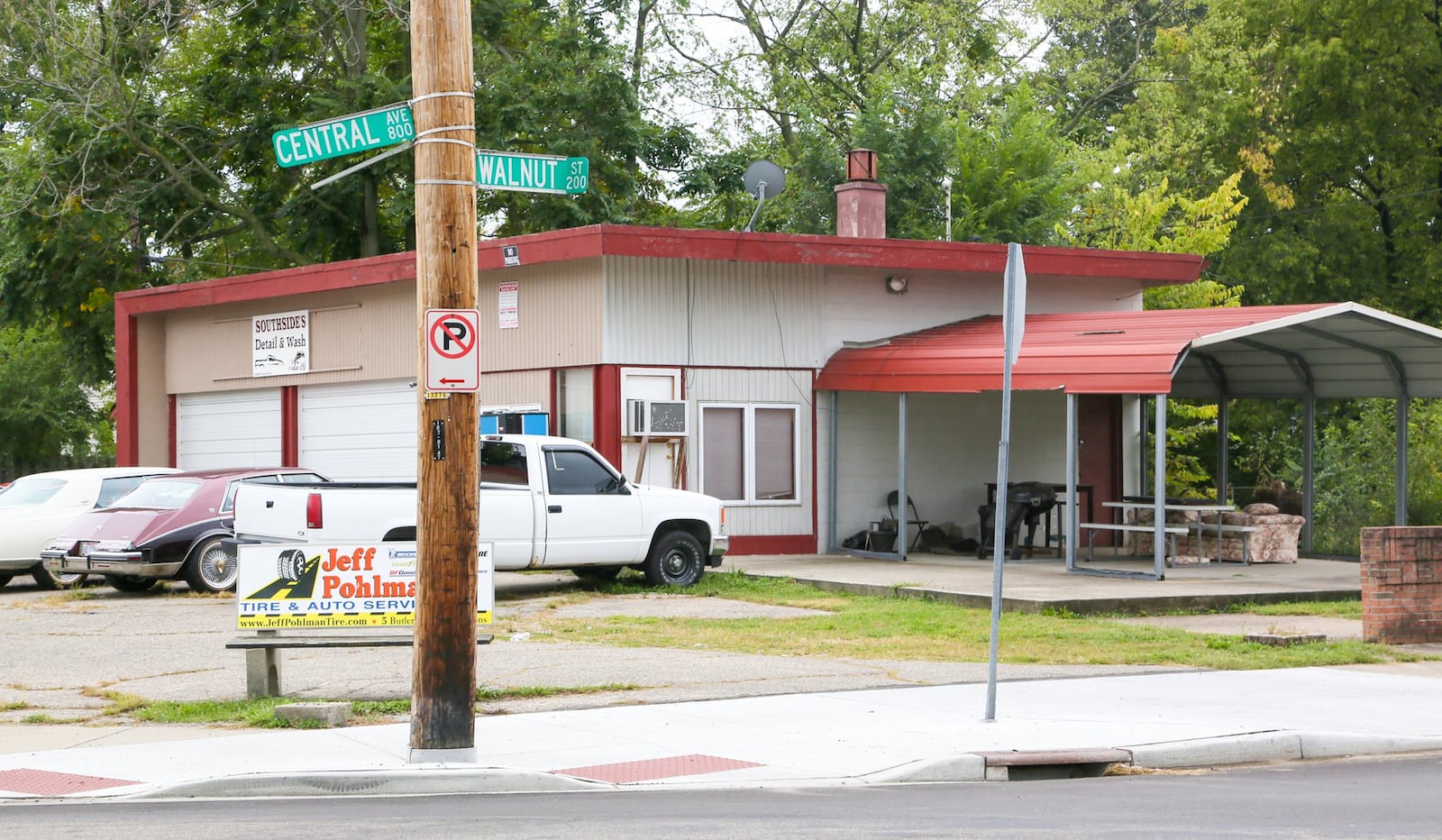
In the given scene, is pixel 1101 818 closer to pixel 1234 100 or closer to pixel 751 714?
pixel 751 714

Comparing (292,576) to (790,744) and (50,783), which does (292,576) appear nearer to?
(50,783)

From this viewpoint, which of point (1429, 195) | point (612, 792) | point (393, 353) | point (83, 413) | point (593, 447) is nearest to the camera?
point (612, 792)

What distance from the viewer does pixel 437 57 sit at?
9844 millimetres

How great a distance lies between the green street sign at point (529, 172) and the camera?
10.5 metres

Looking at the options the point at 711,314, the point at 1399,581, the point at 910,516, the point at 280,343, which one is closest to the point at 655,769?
the point at 1399,581

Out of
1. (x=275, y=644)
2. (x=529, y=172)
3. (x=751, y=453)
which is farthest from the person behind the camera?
(x=751, y=453)

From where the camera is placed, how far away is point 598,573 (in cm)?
2092

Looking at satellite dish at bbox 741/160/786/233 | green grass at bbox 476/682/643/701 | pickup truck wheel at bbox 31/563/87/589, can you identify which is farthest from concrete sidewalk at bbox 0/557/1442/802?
satellite dish at bbox 741/160/786/233

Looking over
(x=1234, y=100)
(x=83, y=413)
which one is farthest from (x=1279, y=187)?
(x=83, y=413)

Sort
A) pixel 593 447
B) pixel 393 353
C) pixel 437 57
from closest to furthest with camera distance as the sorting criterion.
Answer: pixel 437 57, pixel 593 447, pixel 393 353

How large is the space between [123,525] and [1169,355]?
12.1 m

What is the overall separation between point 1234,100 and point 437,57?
3851 centimetres

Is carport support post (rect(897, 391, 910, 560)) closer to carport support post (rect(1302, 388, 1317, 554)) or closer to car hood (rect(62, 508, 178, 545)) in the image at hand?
carport support post (rect(1302, 388, 1317, 554))

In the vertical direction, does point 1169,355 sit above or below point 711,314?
below
